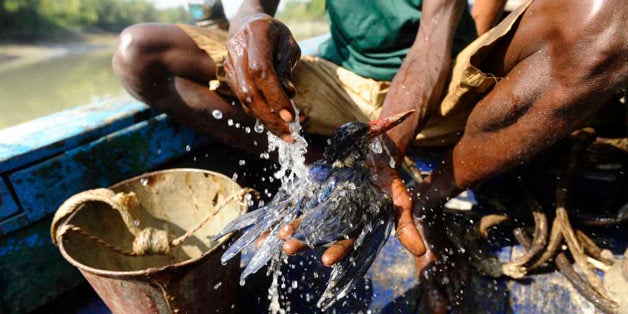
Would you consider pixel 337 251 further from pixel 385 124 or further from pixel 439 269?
pixel 439 269

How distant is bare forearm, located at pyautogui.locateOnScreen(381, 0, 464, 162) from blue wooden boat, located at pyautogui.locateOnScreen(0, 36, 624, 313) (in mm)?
730

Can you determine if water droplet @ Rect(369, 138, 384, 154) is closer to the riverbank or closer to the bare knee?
the bare knee

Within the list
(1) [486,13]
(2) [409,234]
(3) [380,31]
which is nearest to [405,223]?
(2) [409,234]

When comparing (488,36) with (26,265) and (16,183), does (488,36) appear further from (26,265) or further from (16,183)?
(26,265)

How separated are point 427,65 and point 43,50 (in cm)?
2305

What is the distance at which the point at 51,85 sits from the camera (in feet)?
37.2

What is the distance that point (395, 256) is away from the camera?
198 cm

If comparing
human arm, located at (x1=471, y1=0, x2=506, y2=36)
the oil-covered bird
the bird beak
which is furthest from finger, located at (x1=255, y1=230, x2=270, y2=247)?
human arm, located at (x1=471, y1=0, x2=506, y2=36)

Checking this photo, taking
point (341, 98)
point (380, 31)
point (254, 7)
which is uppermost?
point (254, 7)

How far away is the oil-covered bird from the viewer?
1.25 meters

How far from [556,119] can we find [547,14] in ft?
1.25

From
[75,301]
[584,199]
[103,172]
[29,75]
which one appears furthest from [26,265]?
[29,75]

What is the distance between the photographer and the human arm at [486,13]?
241 cm

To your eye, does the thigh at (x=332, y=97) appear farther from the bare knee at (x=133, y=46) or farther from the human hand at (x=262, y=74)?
the bare knee at (x=133, y=46)
